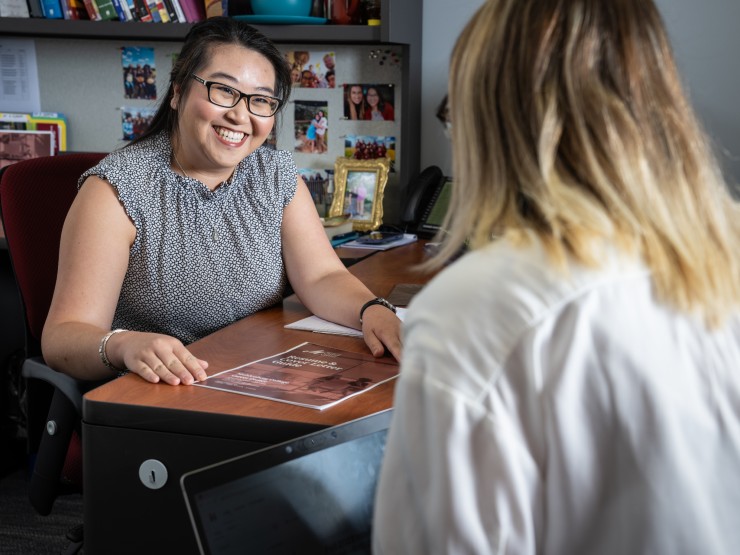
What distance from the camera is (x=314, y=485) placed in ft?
3.23

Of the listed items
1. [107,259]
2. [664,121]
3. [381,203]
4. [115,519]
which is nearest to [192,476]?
[115,519]

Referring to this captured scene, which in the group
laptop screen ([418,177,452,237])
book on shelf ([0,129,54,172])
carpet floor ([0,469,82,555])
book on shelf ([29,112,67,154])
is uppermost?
book on shelf ([29,112,67,154])

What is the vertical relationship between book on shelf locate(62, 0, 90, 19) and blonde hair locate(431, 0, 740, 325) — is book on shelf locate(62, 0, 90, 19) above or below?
above

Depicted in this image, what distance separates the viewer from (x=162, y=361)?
1272 mm

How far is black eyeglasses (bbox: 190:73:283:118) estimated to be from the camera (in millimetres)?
1771

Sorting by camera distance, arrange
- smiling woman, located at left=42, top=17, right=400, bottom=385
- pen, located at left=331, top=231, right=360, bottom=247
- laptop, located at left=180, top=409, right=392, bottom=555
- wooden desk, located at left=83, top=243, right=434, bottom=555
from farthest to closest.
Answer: pen, located at left=331, top=231, right=360, bottom=247 < smiling woman, located at left=42, top=17, right=400, bottom=385 < wooden desk, located at left=83, top=243, right=434, bottom=555 < laptop, located at left=180, top=409, right=392, bottom=555

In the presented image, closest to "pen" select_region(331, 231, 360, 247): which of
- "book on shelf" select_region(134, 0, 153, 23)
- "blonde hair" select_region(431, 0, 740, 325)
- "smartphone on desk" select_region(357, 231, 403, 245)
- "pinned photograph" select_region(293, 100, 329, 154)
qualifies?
"smartphone on desk" select_region(357, 231, 403, 245)

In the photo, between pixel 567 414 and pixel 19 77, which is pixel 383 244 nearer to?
pixel 19 77

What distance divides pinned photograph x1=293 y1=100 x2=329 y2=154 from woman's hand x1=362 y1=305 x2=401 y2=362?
1.42 m

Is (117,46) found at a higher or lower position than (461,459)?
higher

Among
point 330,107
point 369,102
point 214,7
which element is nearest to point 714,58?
point 369,102

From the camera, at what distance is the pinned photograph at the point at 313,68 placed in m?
2.83

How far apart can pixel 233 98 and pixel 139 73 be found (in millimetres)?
1284

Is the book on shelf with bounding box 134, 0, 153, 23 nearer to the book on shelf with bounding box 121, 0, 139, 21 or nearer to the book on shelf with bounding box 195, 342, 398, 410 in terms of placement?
the book on shelf with bounding box 121, 0, 139, 21
